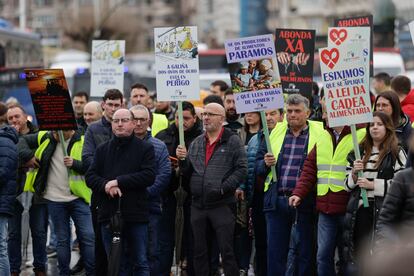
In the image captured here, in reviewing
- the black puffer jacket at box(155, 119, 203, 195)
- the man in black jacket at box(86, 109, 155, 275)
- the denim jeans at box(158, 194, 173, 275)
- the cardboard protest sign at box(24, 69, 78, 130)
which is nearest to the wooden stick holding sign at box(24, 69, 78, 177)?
the cardboard protest sign at box(24, 69, 78, 130)

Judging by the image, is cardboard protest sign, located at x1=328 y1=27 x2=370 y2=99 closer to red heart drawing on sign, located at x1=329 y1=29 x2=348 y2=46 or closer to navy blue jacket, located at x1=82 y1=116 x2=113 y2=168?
red heart drawing on sign, located at x1=329 y1=29 x2=348 y2=46

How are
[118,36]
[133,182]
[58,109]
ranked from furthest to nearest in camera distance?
[118,36]
[58,109]
[133,182]

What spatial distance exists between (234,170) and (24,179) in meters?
2.38

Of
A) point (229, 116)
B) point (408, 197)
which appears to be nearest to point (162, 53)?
point (229, 116)

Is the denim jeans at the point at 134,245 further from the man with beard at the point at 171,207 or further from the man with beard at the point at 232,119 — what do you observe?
the man with beard at the point at 232,119

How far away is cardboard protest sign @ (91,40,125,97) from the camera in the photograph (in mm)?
15881

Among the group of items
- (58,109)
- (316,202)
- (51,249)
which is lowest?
(51,249)

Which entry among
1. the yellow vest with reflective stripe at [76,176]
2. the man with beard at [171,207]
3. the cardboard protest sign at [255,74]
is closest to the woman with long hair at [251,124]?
the man with beard at [171,207]

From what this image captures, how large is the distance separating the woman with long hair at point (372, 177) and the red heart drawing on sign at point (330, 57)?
79cm

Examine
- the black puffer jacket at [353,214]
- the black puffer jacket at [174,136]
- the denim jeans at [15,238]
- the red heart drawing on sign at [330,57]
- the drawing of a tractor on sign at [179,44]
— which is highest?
the drawing of a tractor on sign at [179,44]

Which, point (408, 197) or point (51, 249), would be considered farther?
point (51, 249)

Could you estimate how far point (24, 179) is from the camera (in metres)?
12.6

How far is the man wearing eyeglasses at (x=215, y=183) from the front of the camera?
11.4m

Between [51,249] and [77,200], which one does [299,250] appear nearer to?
[77,200]
